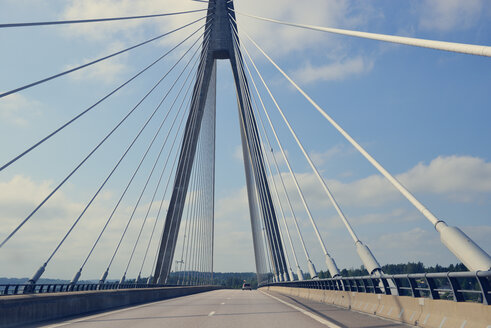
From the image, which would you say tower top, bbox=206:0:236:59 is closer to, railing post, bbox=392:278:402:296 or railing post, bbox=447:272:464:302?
railing post, bbox=392:278:402:296

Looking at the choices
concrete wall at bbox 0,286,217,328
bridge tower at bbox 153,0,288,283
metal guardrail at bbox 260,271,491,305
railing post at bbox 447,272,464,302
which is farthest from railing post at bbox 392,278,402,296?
bridge tower at bbox 153,0,288,283

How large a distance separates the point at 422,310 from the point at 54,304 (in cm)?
1001

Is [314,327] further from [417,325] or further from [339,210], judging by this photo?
[339,210]

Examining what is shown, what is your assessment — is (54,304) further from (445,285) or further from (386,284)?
(445,285)

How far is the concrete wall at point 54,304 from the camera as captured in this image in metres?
12.3

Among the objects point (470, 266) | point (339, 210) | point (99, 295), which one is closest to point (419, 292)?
point (470, 266)

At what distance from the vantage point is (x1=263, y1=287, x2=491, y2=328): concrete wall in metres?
8.94

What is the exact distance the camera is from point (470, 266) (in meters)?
8.70

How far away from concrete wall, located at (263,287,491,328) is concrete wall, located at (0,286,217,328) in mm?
9048

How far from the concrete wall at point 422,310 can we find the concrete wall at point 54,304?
9048mm

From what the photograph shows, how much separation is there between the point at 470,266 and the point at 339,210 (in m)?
9.43

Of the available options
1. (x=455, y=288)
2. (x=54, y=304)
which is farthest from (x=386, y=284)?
(x=54, y=304)

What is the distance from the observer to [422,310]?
1158cm

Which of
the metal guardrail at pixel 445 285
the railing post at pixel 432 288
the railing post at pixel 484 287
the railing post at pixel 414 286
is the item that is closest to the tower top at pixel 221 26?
the metal guardrail at pixel 445 285
